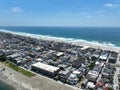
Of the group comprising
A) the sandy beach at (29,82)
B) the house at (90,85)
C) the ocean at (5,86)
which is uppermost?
the house at (90,85)

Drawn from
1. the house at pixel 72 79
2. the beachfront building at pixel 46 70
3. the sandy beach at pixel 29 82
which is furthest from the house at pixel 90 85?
the beachfront building at pixel 46 70

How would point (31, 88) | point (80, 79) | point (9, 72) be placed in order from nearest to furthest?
point (31, 88), point (80, 79), point (9, 72)

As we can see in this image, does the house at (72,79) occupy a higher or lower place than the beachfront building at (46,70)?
lower

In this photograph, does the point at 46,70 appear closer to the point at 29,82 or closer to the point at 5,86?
the point at 29,82

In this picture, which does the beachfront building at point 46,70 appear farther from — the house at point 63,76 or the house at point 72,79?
the house at point 72,79

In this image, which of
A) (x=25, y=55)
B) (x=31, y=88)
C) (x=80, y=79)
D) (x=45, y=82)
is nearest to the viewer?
(x=31, y=88)

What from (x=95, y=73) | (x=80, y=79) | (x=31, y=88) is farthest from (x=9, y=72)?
(x=95, y=73)

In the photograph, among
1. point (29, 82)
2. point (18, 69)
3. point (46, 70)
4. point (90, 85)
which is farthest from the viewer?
point (18, 69)

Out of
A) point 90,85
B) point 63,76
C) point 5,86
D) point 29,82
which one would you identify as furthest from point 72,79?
point 5,86

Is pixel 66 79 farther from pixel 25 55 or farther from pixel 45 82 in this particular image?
pixel 25 55
